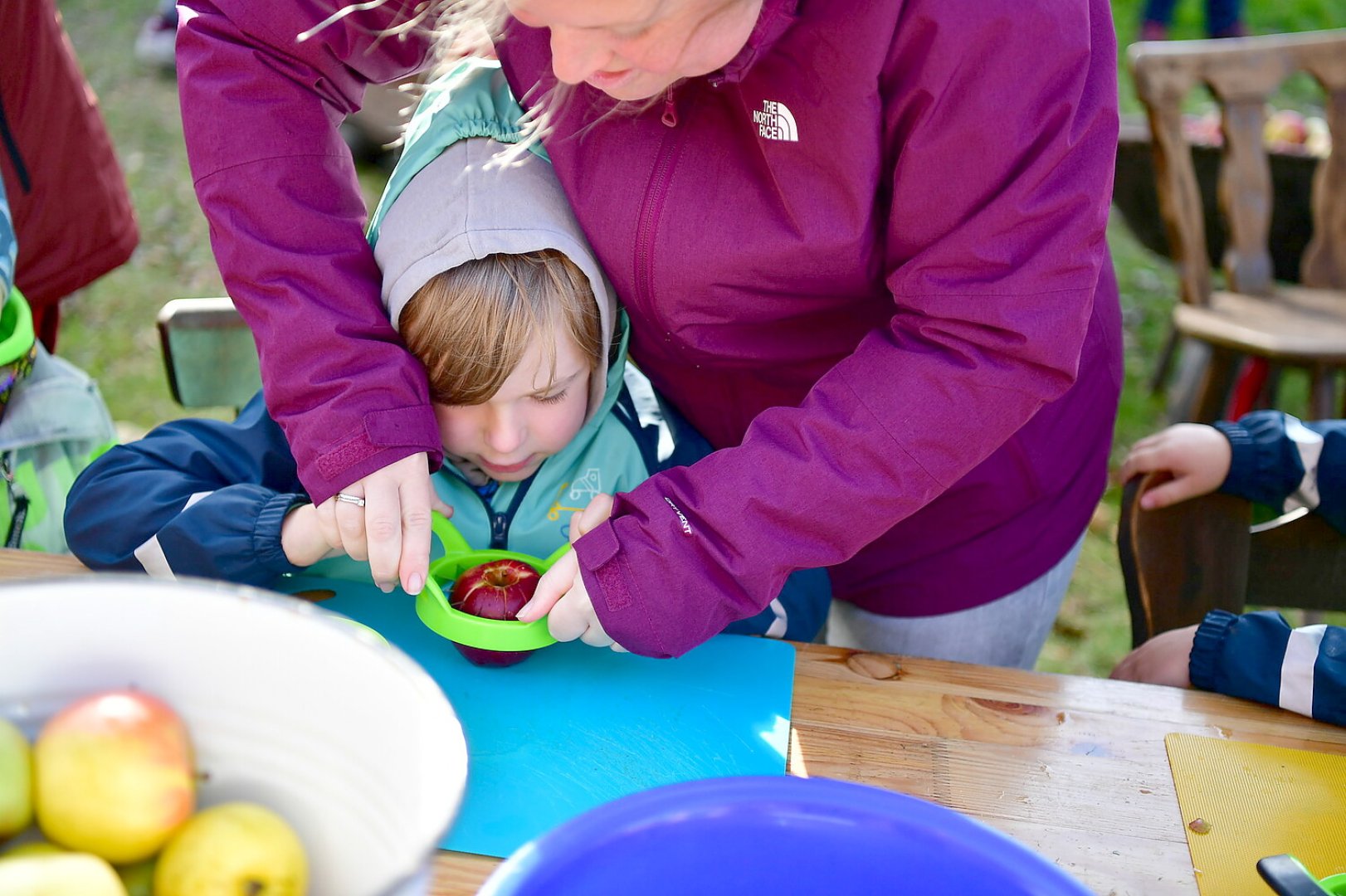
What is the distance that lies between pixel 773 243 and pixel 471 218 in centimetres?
34

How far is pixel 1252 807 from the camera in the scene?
2.91ft

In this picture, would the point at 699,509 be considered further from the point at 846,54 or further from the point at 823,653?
the point at 846,54

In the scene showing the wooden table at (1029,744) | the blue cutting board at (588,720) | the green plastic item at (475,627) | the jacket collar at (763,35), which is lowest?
the wooden table at (1029,744)

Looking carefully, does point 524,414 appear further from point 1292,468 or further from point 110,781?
point 1292,468

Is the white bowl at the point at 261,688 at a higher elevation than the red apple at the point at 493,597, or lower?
higher

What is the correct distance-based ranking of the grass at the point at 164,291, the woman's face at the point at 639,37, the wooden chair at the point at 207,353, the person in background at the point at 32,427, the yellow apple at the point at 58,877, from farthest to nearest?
the grass at the point at 164,291 → the wooden chair at the point at 207,353 → the person in background at the point at 32,427 → the woman's face at the point at 639,37 → the yellow apple at the point at 58,877

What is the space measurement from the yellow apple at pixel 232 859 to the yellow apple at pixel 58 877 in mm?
30

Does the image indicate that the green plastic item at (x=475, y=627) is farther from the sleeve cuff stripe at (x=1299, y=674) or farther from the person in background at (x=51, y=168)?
the person in background at (x=51, y=168)

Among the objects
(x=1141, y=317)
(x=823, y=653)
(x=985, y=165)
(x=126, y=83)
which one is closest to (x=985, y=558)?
(x=823, y=653)

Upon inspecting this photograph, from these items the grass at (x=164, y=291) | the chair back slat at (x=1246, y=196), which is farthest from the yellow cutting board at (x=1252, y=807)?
the chair back slat at (x=1246, y=196)

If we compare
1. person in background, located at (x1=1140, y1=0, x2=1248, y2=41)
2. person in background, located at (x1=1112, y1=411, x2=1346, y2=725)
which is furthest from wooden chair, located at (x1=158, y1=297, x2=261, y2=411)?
person in background, located at (x1=1140, y1=0, x2=1248, y2=41)

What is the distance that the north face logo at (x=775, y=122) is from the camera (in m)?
0.91

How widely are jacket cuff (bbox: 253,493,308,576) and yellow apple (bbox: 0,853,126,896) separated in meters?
0.60

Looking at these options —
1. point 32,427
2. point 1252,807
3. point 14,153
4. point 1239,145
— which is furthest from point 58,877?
point 1239,145
